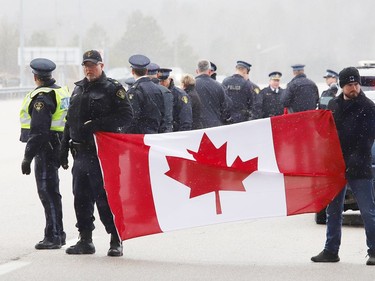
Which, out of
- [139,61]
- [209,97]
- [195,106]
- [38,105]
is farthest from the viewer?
[209,97]

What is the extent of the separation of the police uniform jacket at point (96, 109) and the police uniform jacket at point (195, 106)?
5739mm

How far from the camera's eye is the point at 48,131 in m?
11.0

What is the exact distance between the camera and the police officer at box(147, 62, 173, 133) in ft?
42.8

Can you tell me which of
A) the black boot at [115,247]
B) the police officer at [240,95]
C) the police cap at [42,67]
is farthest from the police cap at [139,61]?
the police officer at [240,95]

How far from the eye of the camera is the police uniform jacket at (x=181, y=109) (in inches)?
595

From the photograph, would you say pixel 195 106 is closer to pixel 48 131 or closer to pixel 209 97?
pixel 209 97

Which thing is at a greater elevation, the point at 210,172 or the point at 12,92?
the point at 12,92

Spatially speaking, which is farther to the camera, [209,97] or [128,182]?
[209,97]

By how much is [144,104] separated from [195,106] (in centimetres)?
358

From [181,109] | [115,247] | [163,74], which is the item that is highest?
[163,74]

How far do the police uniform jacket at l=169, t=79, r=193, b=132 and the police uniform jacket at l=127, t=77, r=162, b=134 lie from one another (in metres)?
2.15

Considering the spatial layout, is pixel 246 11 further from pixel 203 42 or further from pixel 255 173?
pixel 255 173

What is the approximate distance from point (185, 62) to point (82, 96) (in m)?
120

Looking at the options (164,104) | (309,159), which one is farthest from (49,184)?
(309,159)
